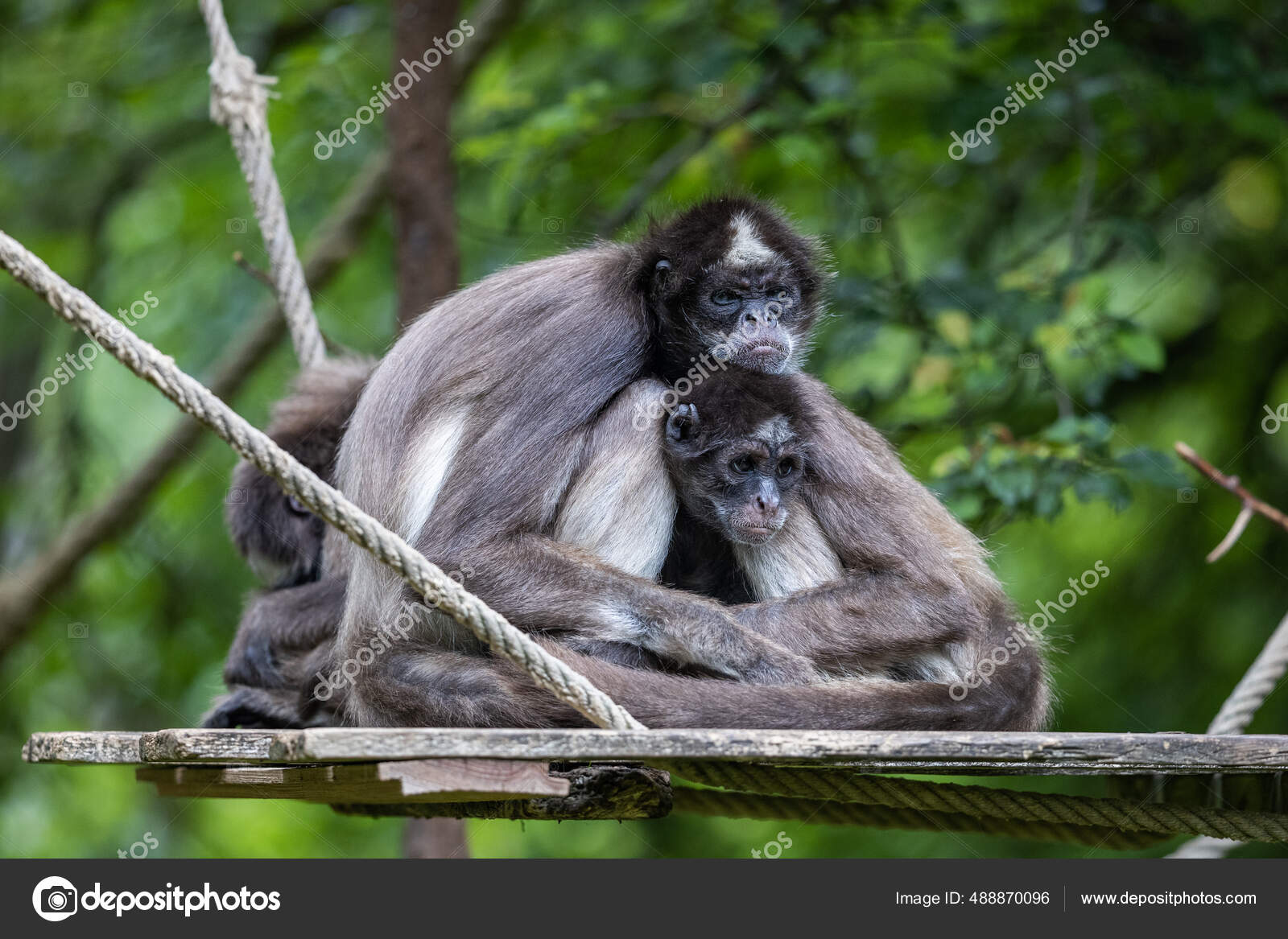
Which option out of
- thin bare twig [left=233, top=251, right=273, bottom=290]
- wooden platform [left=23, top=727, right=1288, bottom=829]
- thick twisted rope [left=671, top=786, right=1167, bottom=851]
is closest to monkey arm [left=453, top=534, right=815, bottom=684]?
wooden platform [left=23, top=727, right=1288, bottom=829]

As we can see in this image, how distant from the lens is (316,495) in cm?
321

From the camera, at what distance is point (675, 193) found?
853 cm

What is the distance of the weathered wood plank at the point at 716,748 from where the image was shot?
2783 millimetres

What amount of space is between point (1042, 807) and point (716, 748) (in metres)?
1.47

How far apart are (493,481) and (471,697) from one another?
0.66 m

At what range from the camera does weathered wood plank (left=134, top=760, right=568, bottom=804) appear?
113 inches

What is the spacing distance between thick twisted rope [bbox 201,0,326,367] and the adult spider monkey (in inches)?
52.5

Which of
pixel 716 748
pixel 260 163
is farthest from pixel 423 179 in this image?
pixel 716 748

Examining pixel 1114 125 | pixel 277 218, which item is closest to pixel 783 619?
pixel 277 218

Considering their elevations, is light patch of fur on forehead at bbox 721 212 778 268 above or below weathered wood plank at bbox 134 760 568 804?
above

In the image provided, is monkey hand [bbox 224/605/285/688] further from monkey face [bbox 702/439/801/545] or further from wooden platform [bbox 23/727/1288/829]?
monkey face [bbox 702/439/801/545]

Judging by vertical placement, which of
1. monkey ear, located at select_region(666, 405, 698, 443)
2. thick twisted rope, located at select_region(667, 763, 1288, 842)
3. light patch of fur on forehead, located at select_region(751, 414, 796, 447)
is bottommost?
thick twisted rope, located at select_region(667, 763, 1288, 842)

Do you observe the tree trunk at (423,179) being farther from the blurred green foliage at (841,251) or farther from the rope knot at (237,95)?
the rope knot at (237,95)

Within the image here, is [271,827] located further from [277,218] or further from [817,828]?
[277,218]
